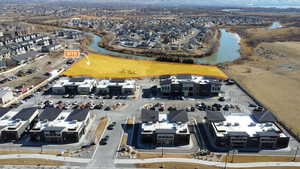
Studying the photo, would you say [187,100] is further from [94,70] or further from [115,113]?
[94,70]

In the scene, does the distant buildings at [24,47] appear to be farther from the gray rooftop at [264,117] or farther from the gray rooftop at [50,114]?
the gray rooftop at [264,117]

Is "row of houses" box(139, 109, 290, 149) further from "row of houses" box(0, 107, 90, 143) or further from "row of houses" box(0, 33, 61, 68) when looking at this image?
"row of houses" box(0, 33, 61, 68)

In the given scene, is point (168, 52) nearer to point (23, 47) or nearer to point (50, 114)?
point (23, 47)

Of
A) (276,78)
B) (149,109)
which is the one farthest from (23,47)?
(276,78)

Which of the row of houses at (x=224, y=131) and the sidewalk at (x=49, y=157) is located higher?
the row of houses at (x=224, y=131)

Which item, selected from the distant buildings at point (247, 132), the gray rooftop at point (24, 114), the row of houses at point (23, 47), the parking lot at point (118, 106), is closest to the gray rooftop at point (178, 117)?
the parking lot at point (118, 106)

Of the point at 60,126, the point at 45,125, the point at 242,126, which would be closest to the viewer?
the point at 60,126

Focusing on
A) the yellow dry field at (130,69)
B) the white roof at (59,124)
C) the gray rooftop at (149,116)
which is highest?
the yellow dry field at (130,69)
